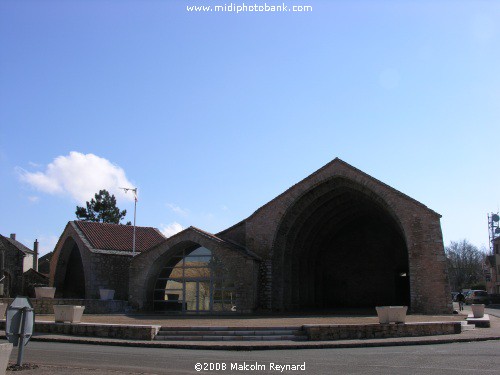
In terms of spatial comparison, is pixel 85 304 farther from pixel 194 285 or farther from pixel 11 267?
pixel 11 267

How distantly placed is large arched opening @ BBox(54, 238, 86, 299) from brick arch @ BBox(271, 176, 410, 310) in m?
14.7

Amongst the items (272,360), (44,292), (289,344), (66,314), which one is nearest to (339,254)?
(44,292)

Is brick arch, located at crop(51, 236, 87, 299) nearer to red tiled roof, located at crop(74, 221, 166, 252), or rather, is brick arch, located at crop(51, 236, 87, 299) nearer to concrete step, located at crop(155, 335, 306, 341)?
red tiled roof, located at crop(74, 221, 166, 252)

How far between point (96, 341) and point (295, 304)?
18550 mm

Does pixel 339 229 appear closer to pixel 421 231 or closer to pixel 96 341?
pixel 421 231

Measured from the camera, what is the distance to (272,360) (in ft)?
35.7

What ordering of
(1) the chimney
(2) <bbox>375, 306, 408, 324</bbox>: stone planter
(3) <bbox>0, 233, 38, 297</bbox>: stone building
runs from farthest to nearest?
(1) the chimney → (3) <bbox>0, 233, 38, 297</bbox>: stone building → (2) <bbox>375, 306, 408, 324</bbox>: stone planter

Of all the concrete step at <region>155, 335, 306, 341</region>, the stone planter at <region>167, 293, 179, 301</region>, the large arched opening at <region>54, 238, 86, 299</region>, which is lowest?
the concrete step at <region>155, 335, 306, 341</region>

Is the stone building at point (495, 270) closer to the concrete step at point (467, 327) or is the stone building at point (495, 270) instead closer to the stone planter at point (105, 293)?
the stone planter at point (105, 293)

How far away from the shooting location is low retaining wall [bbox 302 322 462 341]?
14.4 meters

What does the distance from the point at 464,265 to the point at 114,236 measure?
7076 cm

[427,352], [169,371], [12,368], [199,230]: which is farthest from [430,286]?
[12,368]

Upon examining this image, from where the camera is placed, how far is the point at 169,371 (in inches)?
372

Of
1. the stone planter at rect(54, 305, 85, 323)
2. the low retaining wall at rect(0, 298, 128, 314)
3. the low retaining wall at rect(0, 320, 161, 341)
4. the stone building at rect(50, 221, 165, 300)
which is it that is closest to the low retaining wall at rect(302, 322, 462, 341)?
the low retaining wall at rect(0, 320, 161, 341)
